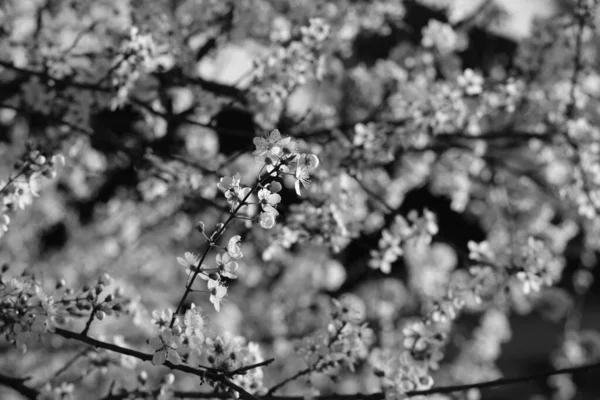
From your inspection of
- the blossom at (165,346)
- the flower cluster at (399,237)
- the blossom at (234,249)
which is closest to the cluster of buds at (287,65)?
the flower cluster at (399,237)

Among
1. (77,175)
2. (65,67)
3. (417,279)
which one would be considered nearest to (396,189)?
(417,279)

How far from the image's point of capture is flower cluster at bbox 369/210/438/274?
13.3ft

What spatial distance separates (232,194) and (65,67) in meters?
2.53

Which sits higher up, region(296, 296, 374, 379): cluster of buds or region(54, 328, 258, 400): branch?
region(296, 296, 374, 379): cluster of buds

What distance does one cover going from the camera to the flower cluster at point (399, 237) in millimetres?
4043

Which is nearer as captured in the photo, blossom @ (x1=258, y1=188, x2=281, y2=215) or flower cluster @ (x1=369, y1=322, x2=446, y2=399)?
blossom @ (x1=258, y1=188, x2=281, y2=215)

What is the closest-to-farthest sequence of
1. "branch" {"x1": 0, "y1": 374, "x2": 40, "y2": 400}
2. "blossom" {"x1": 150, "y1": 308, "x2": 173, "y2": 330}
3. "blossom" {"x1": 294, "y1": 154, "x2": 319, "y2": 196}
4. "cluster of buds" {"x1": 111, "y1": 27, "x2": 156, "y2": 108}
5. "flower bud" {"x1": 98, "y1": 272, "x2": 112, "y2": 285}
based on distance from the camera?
1. "blossom" {"x1": 294, "y1": 154, "x2": 319, "y2": 196}
2. "blossom" {"x1": 150, "y1": 308, "x2": 173, "y2": 330}
3. "flower bud" {"x1": 98, "y1": 272, "x2": 112, "y2": 285}
4. "branch" {"x1": 0, "y1": 374, "x2": 40, "y2": 400}
5. "cluster of buds" {"x1": 111, "y1": 27, "x2": 156, "y2": 108}

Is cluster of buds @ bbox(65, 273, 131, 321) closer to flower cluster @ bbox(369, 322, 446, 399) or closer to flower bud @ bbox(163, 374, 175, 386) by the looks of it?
flower bud @ bbox(163, 374, 175, 386)

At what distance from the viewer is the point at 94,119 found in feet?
15.7

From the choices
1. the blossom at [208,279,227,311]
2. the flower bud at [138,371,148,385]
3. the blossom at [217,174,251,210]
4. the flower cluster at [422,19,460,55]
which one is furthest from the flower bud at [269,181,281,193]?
the flower cluster at [422,19,460,55]

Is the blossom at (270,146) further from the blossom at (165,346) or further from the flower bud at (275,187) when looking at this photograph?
the blossom at (165,346)

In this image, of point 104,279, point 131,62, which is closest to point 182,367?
point 104,279

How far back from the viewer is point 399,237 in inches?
162

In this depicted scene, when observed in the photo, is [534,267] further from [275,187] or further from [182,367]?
[182,367]
